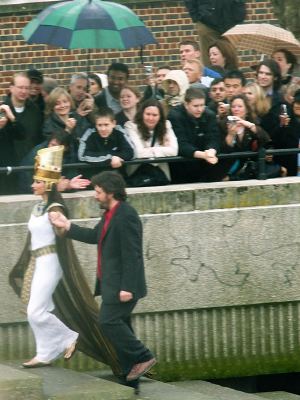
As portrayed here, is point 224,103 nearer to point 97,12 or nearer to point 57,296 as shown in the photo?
point 97,12

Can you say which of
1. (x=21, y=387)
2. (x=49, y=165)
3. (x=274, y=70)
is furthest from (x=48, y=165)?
(x=274, y=70)

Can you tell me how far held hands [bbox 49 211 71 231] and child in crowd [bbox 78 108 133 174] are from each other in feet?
2.94

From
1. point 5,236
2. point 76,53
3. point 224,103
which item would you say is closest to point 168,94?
point 224,103

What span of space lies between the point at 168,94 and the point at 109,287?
2931 millimetres

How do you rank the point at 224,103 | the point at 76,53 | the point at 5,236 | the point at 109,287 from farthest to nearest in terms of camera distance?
the point at 76,53, the point at 224,103, the point at 5,236, the point at 109,287

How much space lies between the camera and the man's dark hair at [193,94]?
41.9 feet

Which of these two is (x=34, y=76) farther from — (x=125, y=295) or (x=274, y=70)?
(x=125, y=295)

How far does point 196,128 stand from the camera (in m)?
12.9

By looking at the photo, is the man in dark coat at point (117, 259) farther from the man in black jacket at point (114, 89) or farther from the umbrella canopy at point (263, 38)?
the umbrella canopy at point (263, 38)

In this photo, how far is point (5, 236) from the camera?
Result: 12398 millimetres

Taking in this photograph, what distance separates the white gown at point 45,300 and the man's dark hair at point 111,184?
2.08 feet

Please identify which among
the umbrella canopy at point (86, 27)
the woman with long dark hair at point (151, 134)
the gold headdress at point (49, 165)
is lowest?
the gold headdress at point (49, 165)

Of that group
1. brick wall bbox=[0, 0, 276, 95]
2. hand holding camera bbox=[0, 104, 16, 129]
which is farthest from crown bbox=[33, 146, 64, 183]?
brick wall bbox=[0, 0, 276, 95]

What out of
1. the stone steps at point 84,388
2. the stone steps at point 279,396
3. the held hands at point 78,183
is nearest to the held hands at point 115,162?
the held hands at point 78,183
